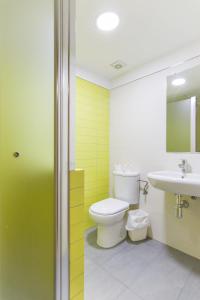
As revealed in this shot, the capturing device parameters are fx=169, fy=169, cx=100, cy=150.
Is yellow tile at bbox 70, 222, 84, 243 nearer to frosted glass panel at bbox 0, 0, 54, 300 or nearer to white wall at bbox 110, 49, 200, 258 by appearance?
frosted glass panel at bbox 0, 0, 54, 300

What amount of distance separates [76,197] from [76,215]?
9cm

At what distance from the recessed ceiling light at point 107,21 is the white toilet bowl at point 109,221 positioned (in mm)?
1727

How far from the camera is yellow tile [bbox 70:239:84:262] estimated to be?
79 cm

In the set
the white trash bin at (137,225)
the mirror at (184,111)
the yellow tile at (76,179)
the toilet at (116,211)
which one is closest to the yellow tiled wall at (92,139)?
the toilet at (116,211)

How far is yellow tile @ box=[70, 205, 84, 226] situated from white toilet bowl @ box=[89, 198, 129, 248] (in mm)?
963

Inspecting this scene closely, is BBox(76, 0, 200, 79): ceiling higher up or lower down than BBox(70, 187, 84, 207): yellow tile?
higher up

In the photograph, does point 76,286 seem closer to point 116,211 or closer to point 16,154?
point 16,154

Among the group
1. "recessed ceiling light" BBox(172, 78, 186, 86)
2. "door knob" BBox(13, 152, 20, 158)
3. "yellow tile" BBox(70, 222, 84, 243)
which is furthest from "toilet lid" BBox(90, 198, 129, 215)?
"recessed ceiling light" BBox(172, 78, 186, 86)

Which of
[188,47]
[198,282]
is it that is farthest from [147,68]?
[198,282]

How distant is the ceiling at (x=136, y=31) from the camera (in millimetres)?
1256

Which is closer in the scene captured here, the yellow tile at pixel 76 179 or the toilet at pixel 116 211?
the yellow tile at pixel 76 179

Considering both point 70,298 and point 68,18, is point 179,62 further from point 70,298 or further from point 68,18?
point 70,298

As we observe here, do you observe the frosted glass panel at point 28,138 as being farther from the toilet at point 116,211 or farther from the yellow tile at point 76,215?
the toilet at point 116,211

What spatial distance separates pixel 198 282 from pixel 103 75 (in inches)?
95.5
